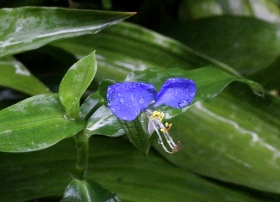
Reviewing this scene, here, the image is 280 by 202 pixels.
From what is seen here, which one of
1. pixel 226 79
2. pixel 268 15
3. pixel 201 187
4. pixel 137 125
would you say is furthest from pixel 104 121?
pixel 268 15

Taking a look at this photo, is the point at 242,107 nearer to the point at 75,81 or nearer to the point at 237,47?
the point at 237,47

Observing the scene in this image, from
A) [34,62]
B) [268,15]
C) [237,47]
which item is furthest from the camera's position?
[268,15]

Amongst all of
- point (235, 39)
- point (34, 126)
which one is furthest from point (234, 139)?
point (34, 126)

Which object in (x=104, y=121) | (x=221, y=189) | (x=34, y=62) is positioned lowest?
(x=221, y=189)

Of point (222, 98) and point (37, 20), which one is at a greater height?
point (37, 20)

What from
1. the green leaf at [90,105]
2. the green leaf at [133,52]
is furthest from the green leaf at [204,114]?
the green leaf at [90,105]

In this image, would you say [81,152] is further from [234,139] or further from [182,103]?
[234,139]
